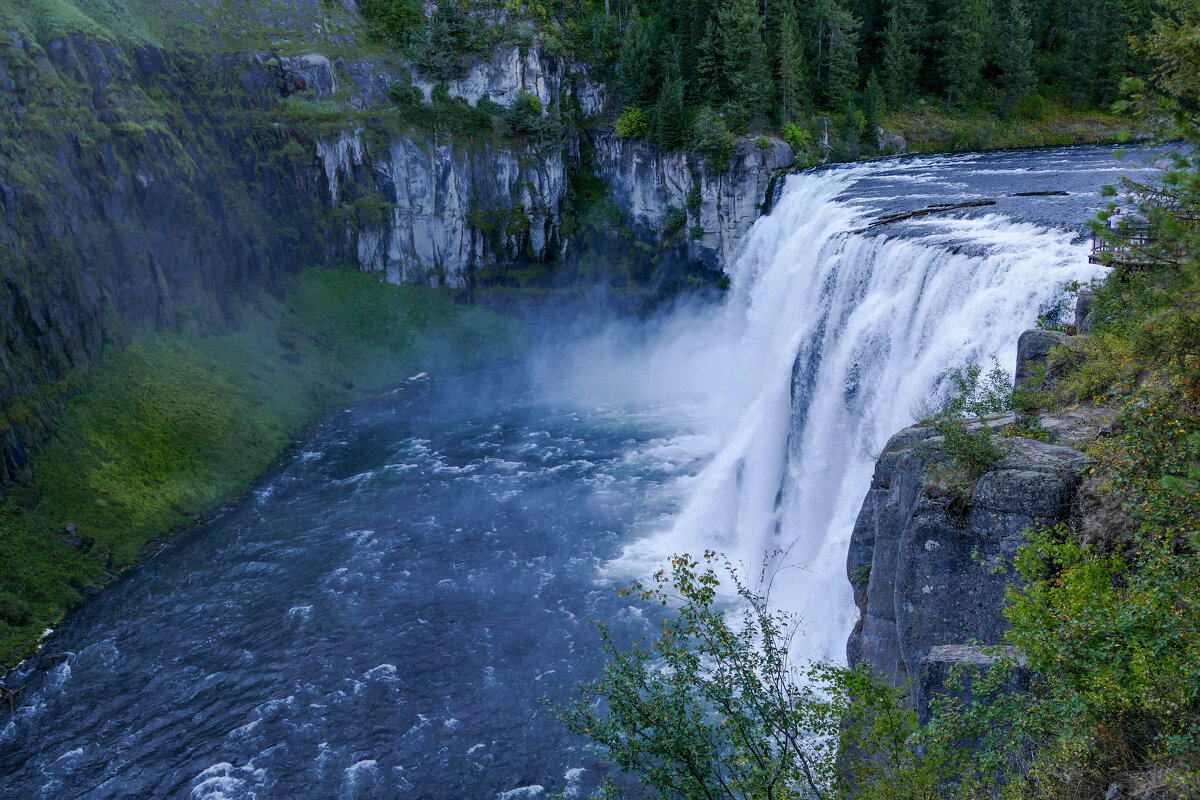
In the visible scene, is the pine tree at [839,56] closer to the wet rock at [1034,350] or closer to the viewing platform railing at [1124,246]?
the viewing platform railing at [1124,246]

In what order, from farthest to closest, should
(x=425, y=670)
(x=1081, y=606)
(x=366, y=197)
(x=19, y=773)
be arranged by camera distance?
(x=366, y=197) < (x=425, y=670) < (x=19, y=773) < (x=1081, y=606)

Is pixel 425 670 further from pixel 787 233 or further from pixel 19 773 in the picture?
pixel 787 233

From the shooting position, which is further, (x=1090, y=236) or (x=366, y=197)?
(x=366, y=197)

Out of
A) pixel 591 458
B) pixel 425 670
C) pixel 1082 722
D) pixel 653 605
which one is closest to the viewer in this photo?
pixel 1082 722

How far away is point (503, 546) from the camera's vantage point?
3228 centimetres

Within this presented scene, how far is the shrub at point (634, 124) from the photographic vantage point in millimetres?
58031

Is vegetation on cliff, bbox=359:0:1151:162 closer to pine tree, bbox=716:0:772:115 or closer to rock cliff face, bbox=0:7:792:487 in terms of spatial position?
pine tree, bbox=716:0:772:115

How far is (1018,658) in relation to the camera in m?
10.4

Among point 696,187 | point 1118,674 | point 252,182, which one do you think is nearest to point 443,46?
point 252,182

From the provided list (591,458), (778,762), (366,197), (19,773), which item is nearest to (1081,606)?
(778,762)

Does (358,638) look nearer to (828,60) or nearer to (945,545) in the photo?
(945,545)

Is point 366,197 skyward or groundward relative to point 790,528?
skyward

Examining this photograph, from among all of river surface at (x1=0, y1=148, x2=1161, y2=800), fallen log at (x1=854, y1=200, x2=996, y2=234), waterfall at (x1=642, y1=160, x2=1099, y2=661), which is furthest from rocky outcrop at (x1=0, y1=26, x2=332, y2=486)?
fallen log at (x1=854, y1=200, x2=996, y2=234)

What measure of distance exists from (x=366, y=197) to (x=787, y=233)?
1299 inches
